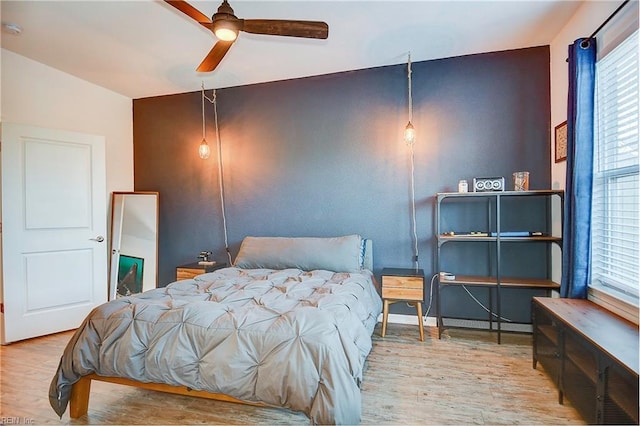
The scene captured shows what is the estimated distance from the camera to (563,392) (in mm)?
1942

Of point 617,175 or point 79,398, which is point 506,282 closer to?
point 617,175

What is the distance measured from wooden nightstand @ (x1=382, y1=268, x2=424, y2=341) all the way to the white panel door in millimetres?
3081

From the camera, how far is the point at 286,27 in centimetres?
201

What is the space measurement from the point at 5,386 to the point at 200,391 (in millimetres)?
1638

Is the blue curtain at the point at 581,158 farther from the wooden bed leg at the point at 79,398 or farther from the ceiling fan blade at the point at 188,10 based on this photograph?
the wooden bed leg at the point at 79,398

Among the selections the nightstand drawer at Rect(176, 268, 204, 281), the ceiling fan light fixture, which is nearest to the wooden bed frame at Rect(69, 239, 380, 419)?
the nightstand drawer at Rect(176, 268, 204, 281)

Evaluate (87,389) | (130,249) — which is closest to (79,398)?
(87,389)

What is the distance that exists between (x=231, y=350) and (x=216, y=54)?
6.37 ft

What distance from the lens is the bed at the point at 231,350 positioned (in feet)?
5.13

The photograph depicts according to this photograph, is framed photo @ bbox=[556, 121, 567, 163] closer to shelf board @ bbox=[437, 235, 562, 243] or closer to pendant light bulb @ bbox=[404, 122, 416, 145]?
shelf board @ bbox=[437, 235, 562, 243]

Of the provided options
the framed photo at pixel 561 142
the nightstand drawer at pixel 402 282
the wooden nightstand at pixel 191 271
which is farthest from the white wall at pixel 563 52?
the wooden nightstand at pixel 191 271

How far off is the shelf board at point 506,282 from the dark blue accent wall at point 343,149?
18.5 inches

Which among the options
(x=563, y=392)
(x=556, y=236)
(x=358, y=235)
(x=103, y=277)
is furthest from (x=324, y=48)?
(x=103, y=277)

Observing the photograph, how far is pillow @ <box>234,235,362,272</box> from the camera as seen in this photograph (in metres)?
3.17
